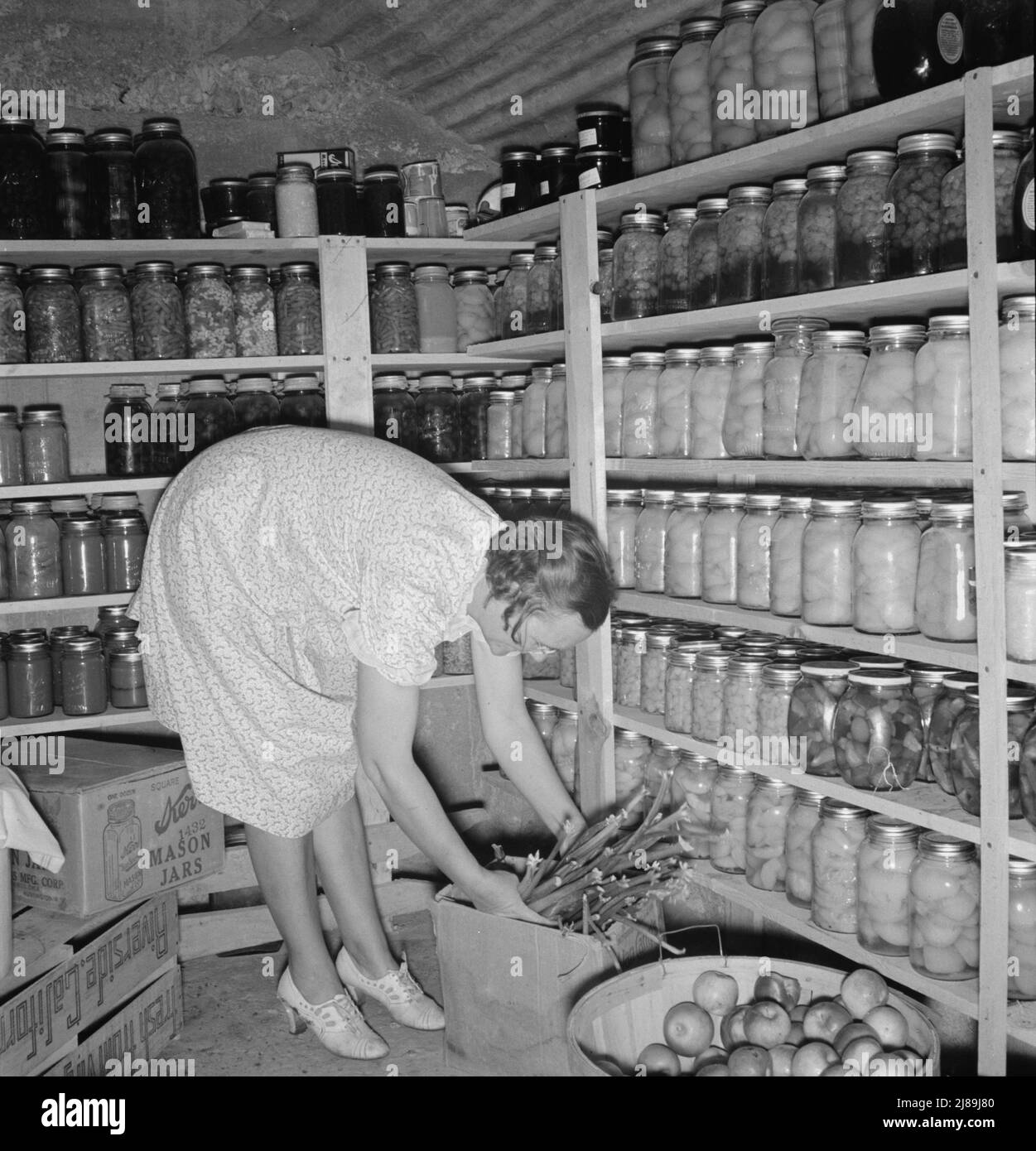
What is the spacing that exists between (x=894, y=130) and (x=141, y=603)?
159cm

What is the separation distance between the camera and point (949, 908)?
1.99m

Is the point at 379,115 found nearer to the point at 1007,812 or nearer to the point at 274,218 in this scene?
the point at 274,218

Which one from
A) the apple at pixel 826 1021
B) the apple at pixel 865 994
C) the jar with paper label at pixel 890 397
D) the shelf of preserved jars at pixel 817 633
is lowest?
the apple at pixel 826 1021

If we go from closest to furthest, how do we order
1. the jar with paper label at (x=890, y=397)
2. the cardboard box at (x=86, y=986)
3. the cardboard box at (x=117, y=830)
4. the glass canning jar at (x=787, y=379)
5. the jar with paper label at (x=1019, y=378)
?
the jar with paper label at (x=1019, y=378) < the jar with paper label at (x=890, y=397) < the cardboard box at (x=86, y=986) < the glass canning jar at (x=787, y=379) < the cardboard box at (x=117, y=830)

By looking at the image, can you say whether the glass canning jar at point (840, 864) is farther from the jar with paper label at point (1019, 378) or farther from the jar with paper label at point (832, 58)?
the jar with paper label at point (832, 58)

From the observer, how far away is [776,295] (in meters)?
2.25

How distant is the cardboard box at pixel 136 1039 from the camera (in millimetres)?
2307

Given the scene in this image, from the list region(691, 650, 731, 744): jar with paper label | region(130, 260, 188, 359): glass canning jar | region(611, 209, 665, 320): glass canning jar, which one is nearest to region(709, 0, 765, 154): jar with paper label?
region(611, 209, 665, 320): glass canning jar

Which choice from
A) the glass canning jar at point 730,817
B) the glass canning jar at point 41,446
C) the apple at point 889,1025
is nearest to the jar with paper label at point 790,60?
the glass canning jar at point 730,817

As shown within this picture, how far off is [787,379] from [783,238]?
254 mm

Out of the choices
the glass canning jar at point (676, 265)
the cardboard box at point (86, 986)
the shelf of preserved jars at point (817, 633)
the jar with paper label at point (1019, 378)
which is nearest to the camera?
the jar with paper label at point (1019, 378)

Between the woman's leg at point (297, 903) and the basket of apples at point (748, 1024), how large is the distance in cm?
64

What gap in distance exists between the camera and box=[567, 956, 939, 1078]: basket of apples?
186 centimetres
